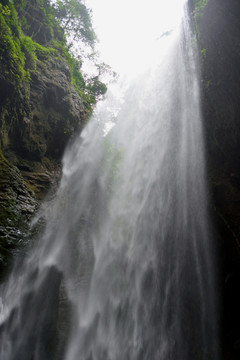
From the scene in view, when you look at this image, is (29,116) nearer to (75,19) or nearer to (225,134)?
(225,134)

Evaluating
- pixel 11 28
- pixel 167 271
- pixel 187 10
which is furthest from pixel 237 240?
pixel 187 10

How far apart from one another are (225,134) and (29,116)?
6.04 m

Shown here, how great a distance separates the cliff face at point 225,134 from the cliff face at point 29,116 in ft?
17.0

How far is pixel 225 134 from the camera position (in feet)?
22.5

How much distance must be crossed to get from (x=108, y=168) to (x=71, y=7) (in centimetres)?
1004

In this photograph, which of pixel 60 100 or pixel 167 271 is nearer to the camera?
pixel 167 271

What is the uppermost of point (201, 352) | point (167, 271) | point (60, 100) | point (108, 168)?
point (60, 100)

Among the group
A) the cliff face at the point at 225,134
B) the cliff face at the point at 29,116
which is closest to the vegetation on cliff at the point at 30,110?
the cliff face at the point at 29,116

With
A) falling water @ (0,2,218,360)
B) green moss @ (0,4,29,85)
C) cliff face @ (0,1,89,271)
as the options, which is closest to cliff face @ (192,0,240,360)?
falling water @ (0,2,218,360)

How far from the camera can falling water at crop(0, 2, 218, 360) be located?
550 cm

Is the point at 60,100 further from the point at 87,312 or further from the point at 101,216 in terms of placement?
the point at 87,312

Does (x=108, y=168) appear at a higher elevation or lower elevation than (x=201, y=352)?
higher

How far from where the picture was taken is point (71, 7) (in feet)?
44.5

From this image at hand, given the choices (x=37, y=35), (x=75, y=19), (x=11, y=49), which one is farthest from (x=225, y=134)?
(x=75, y=19)
